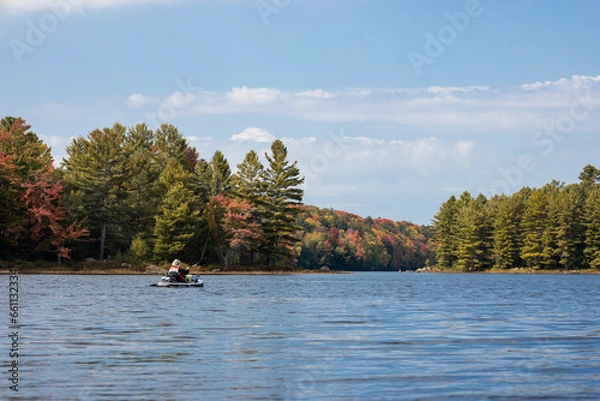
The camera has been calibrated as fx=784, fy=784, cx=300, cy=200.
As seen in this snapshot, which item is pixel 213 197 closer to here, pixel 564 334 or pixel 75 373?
pixel 564 334

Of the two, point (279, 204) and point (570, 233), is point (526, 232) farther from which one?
point (279, 204)

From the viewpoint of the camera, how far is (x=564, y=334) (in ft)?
94.5

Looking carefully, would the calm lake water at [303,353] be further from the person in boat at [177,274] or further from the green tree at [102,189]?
the green tree at [102,189]

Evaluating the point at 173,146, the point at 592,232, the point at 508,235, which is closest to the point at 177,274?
the point at 173,146

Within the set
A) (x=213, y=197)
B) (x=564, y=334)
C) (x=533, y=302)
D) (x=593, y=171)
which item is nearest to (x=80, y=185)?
(x=213, y=197)

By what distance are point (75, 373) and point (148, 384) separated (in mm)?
2400

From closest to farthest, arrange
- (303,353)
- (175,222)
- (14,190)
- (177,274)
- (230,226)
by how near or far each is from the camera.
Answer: (303,353), (177,274), (14,190), (175,222), (230,226)

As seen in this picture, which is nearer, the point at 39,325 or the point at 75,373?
the point at 75,373

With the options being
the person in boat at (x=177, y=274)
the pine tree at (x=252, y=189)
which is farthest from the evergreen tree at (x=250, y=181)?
the person in boat at (x=177, y=274)

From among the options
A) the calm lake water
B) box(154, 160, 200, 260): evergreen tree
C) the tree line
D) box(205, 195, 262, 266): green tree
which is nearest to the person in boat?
the calm lake water

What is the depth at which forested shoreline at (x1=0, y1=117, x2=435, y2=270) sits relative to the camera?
91.9 meters

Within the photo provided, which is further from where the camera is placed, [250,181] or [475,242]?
[475,242]

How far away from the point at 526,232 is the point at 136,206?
78047 millimetres

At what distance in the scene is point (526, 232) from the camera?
149 meters
